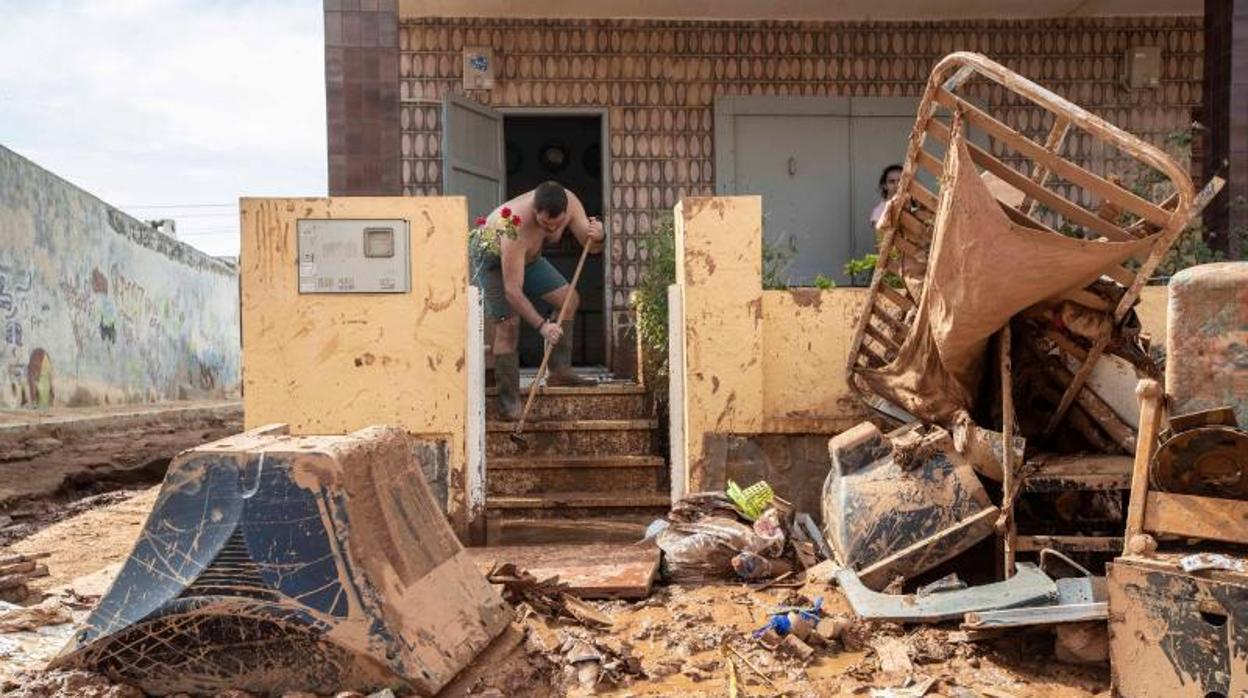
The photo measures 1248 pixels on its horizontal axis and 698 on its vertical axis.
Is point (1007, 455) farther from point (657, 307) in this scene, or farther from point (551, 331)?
point (551, 331)

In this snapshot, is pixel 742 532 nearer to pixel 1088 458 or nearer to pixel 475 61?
pixel 1088 458

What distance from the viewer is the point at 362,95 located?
805 cm

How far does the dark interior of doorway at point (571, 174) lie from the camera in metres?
11.6

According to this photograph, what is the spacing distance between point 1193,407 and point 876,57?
6.57 m

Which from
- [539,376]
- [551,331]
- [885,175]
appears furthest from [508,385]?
[885,175]

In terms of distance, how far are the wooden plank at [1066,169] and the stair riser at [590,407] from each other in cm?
359

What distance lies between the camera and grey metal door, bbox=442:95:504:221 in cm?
863

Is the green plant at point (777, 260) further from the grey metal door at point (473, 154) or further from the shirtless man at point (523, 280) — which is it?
the grey metal door at point (473, 154)

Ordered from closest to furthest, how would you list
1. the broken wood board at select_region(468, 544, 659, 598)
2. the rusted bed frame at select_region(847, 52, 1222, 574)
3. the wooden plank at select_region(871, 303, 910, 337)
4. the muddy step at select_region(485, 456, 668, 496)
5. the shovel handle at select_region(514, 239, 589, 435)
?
the rusted bed frame at select_region(847, 52, 1222, 574), the broken wood board at select_region(468, 544, 659, 598), the wooden plank at select_region(871, 303, 910, 337), the muddy step at select_region(485, 456, 668, 496), the shovel handle at select_region(514, 239, 589, 435)

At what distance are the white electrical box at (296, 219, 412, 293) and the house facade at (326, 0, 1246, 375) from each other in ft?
10.8

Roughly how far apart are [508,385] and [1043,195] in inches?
159

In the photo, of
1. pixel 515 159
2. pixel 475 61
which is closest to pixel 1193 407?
pixel 475 61

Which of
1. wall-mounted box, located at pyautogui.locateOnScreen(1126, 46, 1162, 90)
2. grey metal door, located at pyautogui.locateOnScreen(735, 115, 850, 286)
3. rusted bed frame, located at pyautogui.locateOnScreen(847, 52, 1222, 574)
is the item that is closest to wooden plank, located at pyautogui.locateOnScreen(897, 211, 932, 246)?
rusted bed frame, located at pyautogui.locateOnScreen(847, 52, 1222, 574)

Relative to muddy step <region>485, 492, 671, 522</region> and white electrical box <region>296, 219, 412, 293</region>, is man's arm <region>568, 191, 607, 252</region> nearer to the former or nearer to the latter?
white electrical box <region>296, 219, 412, 293</region>
